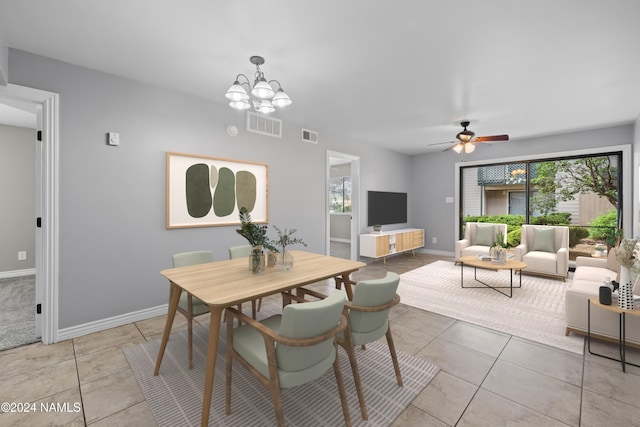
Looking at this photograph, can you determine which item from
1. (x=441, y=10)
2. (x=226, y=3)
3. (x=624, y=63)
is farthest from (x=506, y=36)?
(x=226, y=3)

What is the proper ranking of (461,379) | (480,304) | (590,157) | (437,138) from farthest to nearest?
(437,138) → (590,157) → (480,304) → (461,379)

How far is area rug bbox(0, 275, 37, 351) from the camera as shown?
264 cm

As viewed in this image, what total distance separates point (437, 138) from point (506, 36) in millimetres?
3514

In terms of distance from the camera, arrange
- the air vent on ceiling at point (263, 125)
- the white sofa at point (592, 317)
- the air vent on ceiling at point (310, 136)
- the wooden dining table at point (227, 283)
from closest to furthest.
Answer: the wooden dining table at point (227, 283) < the white sofa at point (592, 317) < the air vent on ceiling at point (263, 125) < the air vent on ceiling at point (310, 136)

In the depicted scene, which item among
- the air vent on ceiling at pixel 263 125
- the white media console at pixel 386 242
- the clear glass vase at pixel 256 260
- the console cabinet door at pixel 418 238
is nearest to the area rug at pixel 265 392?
the clear glass vase at pixel 256 260

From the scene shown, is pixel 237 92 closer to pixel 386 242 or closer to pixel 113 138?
pixel 113 138

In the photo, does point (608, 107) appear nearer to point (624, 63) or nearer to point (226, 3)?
point (624, 63)

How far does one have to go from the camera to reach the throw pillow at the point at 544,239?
16.2ft

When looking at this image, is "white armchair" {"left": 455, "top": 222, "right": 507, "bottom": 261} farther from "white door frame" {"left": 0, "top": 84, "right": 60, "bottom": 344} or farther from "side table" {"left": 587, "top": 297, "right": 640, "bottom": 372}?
"white door frame" {"left": 0, "top": 84, "right": 60, "bottom": 344}

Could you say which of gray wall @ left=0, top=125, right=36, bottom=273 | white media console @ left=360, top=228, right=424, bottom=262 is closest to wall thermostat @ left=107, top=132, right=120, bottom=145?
gray wall @ left=0, top=125, right=36, bottom=273

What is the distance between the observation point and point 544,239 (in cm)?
499

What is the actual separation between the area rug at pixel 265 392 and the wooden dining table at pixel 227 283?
213mm

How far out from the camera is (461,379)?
208cm

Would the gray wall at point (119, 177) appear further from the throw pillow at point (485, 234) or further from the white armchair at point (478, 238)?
the throw pillow at point (485, 234)
